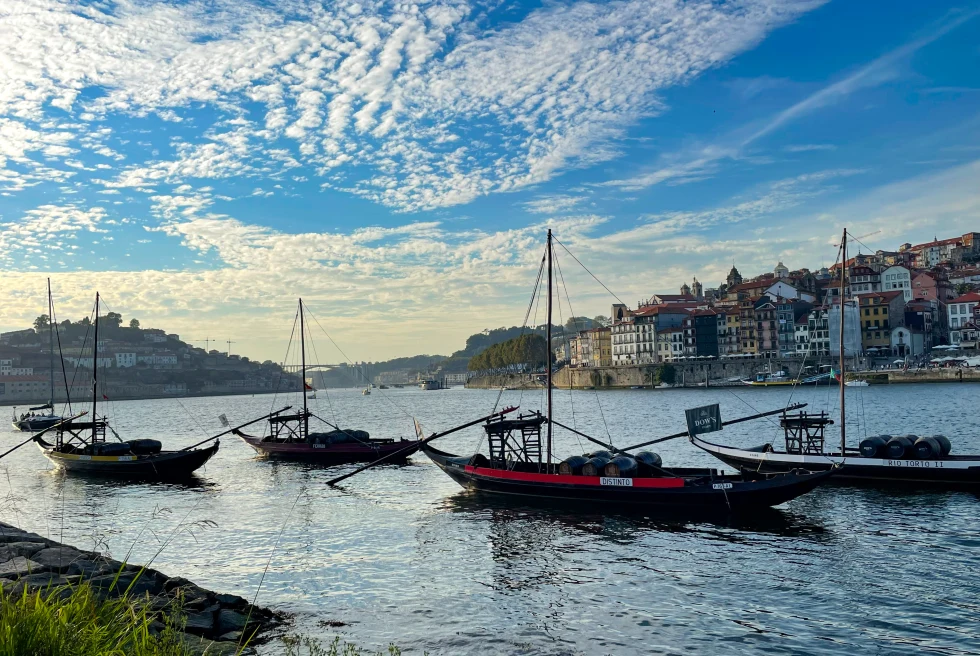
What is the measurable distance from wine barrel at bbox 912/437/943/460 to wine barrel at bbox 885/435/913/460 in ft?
0.99

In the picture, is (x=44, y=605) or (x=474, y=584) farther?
(x=474, y=584)

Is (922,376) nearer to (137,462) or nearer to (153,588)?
(137,462)

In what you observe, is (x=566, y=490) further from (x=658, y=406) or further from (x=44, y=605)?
(x=658, y=406)

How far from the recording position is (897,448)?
34.5 meters

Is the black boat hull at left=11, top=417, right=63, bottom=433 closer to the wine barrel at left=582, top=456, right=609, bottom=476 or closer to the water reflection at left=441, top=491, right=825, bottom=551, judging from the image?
the water reflection at left=441, top=491, right=825, bottom=551

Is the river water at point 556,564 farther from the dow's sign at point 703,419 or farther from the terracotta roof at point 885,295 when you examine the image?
the terracotta roof at point 885,295

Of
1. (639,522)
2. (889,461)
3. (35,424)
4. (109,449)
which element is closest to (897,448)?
(889,461)

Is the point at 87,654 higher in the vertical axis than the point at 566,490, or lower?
higher

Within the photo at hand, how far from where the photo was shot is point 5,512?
36.0 m

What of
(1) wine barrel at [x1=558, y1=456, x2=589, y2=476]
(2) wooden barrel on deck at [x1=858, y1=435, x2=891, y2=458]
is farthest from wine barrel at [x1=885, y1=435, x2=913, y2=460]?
(1) wine barrel at [x1=558, y1=456, x2=589, y2=476]

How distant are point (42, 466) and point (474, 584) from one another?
49.3 meters


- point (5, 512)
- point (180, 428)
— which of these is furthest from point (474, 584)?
point (180, 428)

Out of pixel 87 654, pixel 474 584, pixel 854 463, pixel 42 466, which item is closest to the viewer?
pixel 87 654

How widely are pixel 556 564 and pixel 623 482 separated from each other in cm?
776
